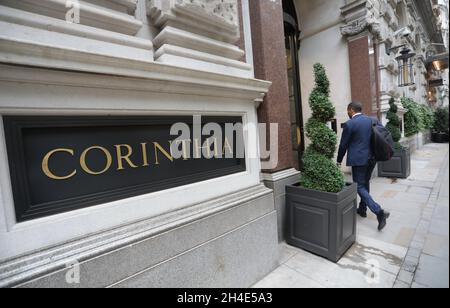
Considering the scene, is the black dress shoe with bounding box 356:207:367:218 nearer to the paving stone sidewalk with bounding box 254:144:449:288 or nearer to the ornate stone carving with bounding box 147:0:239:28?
the paving stone sidewalk with bounding box 254:144:449:288

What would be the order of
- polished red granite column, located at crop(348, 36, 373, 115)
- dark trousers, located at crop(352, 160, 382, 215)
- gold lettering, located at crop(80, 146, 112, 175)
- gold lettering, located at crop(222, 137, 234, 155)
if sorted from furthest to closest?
polished red granite column, located at crop(348, 36, 373, 115) → dark trousers, located at crop(352, 160, 382, 215) → gold lettering, located at crop(222, 137, 234, 155) → gold lettering, located at crop(80, 146, 112, 175)

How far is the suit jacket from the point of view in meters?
4.03

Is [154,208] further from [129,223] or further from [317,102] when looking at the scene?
[317,102]

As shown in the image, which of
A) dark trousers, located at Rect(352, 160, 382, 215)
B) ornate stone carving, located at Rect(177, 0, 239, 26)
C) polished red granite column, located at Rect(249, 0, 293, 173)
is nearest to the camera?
ornate stone carving, located at Rect(177, 0, 239, 26)

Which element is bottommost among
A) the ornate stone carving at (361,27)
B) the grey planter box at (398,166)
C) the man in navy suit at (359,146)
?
the grey planter box at (398,166)

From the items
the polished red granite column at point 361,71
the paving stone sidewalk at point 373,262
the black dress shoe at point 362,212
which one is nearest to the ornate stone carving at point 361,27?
the polished red granite column at point 361,71

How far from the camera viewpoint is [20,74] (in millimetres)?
1500

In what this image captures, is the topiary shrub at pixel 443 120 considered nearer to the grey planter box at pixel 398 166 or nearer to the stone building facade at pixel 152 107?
the stone building facade at pixel 152 107

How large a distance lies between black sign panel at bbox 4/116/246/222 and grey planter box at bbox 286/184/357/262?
155cm

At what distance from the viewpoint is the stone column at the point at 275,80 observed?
10.8 ft

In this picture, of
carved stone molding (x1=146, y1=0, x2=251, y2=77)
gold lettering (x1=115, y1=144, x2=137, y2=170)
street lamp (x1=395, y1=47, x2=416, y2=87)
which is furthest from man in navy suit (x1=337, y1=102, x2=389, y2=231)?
street lamp (x1=395, y1=47, x2=416, y2=87)

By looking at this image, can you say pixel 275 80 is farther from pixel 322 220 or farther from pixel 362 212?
pixel 362 212

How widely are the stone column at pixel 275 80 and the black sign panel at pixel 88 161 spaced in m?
1.34
